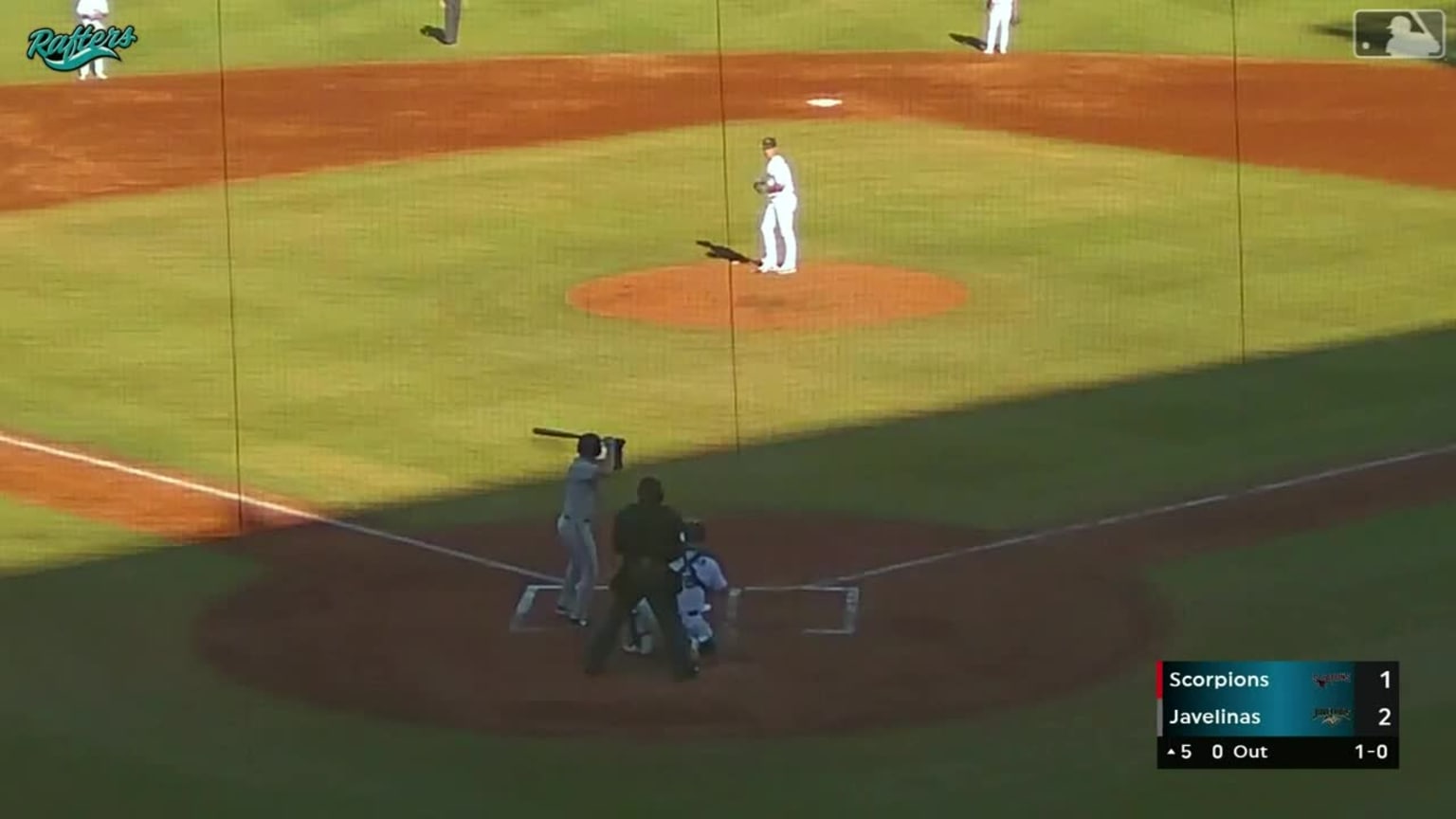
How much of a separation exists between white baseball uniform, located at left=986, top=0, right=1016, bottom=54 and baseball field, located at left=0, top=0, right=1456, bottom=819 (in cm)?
49

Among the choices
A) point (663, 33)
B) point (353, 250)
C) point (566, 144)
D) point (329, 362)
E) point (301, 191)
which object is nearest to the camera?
point (329, 362)

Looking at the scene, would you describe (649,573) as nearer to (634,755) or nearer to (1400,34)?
(634,755)

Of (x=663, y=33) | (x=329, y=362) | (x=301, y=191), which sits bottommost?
(x=329, y=362)

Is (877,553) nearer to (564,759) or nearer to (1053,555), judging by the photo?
(1053,555)

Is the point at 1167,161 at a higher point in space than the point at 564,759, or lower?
higher

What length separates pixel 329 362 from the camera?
2762 centimetres

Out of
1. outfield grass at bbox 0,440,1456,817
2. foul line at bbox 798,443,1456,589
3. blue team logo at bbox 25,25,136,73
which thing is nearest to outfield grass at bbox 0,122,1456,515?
foul line at bbox 798,443,1456,589

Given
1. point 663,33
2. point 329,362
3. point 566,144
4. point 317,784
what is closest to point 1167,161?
point 566,144

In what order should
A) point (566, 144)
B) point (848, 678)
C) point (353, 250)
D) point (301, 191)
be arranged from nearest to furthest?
point (848, 678), point (353, 250), point (301, 191), point (566, 144)

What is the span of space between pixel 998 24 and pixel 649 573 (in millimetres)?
28444

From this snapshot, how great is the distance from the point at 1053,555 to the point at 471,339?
386 inches

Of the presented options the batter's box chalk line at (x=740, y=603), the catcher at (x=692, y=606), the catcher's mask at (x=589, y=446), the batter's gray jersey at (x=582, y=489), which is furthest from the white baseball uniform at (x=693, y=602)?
the catcher's mask at (x=589, y=446)

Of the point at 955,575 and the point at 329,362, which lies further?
the point at 329,362

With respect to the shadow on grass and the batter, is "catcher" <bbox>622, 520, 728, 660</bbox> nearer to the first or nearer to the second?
the batter
